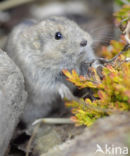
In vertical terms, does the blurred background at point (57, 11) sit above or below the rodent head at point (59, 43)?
above

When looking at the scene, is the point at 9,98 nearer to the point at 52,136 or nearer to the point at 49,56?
the point at 52,136

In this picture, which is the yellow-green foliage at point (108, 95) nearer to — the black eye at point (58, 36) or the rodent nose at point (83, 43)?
the rodent nose at point (83, 43)

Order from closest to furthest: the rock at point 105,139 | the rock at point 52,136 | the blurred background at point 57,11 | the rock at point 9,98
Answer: the rock at point 105,139, the rock at point 9,98, the rock at point 52,136, the blurred background at point 57,11

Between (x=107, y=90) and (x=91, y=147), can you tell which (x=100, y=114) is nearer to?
(x=107, y=90)

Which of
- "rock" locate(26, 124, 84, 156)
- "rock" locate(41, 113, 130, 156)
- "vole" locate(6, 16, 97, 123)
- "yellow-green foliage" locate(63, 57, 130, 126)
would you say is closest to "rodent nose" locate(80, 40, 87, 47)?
"vole" locate(6, 16, 97, 123)

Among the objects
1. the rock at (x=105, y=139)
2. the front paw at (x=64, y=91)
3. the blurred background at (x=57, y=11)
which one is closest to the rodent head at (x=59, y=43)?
the front paw at (x=64, y=91)

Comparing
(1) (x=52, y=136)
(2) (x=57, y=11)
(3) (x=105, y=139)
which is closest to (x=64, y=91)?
(1) (x=52, y=136)

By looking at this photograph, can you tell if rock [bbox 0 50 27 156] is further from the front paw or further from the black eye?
the black eye
